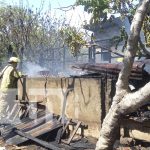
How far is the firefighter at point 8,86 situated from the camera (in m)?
10.9

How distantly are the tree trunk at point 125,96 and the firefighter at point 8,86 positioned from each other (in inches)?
254

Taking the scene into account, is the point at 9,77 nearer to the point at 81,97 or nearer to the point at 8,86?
the point at 8,86

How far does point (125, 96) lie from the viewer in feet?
15.2

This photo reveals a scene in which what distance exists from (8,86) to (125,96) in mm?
6939

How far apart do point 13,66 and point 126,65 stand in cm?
663

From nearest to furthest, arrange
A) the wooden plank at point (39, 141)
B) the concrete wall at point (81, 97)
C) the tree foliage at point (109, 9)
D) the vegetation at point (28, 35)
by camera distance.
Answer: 1. the tree foliage at point (109, 9)
2. the wooden plank at point (39, 141)
3. the concrete wall at point (81, 97)
4. the vegetation at point (28, 35)

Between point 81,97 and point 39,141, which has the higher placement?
point 81,97

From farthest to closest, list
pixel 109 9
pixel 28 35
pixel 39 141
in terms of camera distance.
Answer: pixel 28 35 → pixel 39 141 → pixel 109 9

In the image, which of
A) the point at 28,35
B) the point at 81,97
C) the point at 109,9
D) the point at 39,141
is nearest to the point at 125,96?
the point at 109,9

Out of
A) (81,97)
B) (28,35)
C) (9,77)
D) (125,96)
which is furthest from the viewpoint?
(28,35)

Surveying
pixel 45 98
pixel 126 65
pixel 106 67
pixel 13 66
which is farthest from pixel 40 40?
pixel 126 65

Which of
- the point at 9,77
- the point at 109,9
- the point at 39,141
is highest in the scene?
the point at 109,9

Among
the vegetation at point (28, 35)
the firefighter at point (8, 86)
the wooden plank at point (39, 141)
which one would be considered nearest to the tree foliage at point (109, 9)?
the wooden plank at point (39, 141)

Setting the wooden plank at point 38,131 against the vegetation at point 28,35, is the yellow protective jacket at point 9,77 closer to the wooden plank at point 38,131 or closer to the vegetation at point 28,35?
the wooden plank at point 38,131
